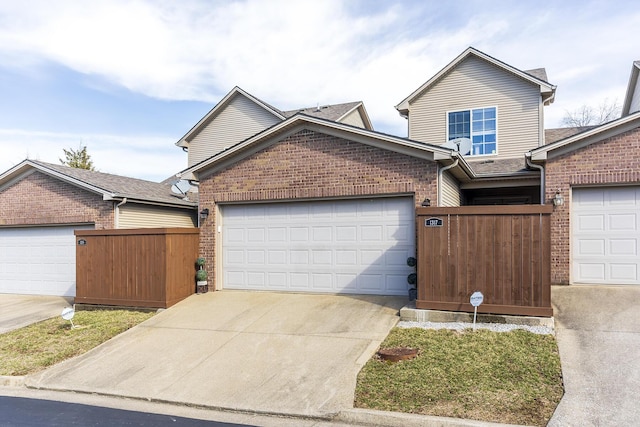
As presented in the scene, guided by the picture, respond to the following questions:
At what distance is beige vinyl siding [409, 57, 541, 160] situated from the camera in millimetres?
15430

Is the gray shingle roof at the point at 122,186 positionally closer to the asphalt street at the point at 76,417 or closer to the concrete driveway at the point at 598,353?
the asphalt street at the point at 76,417

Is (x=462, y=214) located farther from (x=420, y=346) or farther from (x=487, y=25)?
(x=487, y=25)

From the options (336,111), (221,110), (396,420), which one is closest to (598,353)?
(396,420)

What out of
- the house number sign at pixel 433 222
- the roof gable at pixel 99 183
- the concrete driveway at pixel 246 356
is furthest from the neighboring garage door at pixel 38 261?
the house number sign at pixel 433 222

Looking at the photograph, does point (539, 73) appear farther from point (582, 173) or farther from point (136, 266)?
point (136, 266)

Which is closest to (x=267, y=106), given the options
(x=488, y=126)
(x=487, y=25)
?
(x=488, y=126)

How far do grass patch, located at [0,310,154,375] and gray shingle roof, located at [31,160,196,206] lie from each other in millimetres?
3726

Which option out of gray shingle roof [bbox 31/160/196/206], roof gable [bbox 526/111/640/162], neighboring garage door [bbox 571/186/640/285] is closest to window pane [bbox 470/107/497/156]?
roof gable [bbox 526/111/640/162]

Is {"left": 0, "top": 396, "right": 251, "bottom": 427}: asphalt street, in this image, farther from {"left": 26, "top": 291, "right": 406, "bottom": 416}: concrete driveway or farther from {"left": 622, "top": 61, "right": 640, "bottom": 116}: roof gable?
{"left": 622, "top": 61, "right": 640, "bottom": 116}: roof gable

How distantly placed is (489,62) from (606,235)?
27.3 ft

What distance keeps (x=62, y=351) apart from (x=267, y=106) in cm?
1473

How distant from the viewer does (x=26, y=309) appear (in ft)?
39.2

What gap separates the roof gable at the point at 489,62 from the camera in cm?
1520

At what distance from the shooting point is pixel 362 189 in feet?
34.0
